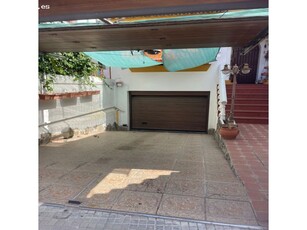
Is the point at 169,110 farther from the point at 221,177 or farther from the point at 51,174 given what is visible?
the point at 51,174

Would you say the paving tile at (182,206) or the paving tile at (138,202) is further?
the paving tile at (138,202)

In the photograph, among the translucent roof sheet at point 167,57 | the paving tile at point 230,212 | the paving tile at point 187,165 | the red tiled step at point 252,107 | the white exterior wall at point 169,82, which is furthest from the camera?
the white exterior wall at point 169,82

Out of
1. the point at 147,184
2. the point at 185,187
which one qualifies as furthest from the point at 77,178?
the point at 185,187

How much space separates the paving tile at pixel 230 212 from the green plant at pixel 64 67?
5.38m

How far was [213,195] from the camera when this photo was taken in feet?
10.3

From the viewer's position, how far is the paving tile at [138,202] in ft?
9.07

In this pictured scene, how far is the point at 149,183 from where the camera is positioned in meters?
3.58

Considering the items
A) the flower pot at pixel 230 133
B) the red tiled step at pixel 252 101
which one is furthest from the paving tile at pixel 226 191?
the red tiled step at pixel 252 101

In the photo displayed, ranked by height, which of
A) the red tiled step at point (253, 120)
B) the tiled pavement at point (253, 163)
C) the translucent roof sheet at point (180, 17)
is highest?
the translucent roof sheet at point (180, 17)

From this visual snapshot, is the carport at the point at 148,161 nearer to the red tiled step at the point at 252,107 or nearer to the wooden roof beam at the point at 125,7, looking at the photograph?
the wooden roof beam at the point at 125,7

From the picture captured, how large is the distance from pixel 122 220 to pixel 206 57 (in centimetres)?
642

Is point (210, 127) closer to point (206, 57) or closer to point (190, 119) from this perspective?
point (190, 119)

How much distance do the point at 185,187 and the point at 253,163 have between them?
154 centimetres
